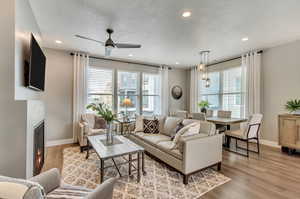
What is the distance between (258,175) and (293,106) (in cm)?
217

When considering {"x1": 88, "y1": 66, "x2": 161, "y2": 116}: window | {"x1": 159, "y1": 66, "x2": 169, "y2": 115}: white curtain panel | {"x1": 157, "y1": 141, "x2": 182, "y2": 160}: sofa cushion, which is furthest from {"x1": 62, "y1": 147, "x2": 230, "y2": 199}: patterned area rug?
{"x1": 159, "y1": 66, "x2": 169, "y2": 115}: white curtain panel

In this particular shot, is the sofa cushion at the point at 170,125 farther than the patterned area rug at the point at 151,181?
Yes

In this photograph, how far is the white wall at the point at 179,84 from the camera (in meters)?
6.67

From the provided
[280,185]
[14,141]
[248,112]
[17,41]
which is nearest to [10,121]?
[14,141]

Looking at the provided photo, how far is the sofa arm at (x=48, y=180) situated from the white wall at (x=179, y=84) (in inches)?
213

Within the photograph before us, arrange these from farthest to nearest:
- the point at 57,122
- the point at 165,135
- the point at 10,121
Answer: the point at 57,122 < the point at 165,135 < the point at 10,121

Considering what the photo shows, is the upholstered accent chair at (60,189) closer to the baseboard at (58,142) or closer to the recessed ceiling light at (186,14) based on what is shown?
the recessed ceiling light at (186,14)

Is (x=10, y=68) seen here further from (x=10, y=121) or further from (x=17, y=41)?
(x=10, y=121)

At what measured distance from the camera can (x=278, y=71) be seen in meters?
4.02

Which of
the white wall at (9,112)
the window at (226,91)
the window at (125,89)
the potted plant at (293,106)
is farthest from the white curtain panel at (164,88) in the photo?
the white wall at (9,112)

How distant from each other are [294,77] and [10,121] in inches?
226

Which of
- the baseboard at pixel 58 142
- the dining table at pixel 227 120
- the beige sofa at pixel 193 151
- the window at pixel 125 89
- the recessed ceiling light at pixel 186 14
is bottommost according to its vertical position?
the baseboard at pixel 58 142

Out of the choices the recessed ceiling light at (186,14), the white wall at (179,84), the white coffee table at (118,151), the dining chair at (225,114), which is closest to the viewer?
the white coffee table at (118,151)

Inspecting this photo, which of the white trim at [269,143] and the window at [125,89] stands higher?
the window at [125,89]
